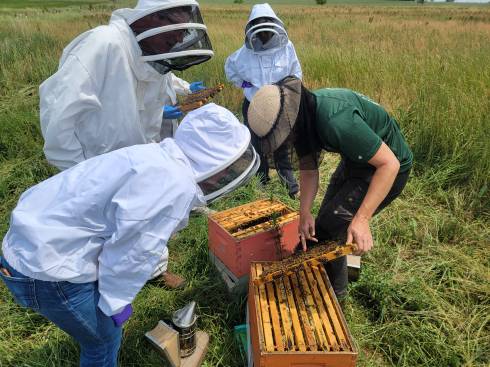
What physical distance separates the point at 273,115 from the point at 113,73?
1373 mm

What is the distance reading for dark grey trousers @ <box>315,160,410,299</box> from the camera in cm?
240

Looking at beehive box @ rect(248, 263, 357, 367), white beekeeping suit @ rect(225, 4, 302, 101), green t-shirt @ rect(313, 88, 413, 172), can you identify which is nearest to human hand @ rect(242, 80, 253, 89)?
white beekeeping suit @ rect(225, 4, 302, 101)

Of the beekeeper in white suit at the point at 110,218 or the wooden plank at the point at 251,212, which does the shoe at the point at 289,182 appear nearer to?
the wooden plank at the point at 251,212

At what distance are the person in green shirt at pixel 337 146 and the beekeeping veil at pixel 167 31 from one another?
0.94 m

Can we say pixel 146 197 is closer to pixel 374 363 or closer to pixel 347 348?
pixel 347 348

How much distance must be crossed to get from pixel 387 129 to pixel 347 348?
1382 mm

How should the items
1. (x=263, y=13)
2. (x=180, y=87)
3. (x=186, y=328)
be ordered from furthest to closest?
(x=263, y=13), (x=180, y=87), (x=186, y=328)

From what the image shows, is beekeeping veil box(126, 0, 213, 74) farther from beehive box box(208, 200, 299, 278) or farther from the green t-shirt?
beehive box box(208, 200, 299, 278)

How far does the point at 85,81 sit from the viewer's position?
2.41m

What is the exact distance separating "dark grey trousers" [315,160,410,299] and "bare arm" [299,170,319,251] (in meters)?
0.08

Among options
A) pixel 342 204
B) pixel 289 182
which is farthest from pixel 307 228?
pixel 289 182

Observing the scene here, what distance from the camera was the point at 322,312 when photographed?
2.15m

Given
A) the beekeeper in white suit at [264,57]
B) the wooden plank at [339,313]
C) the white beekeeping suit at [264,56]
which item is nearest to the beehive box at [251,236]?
the wooden plank at [339,313]

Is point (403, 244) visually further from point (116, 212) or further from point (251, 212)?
point (116, 212)
